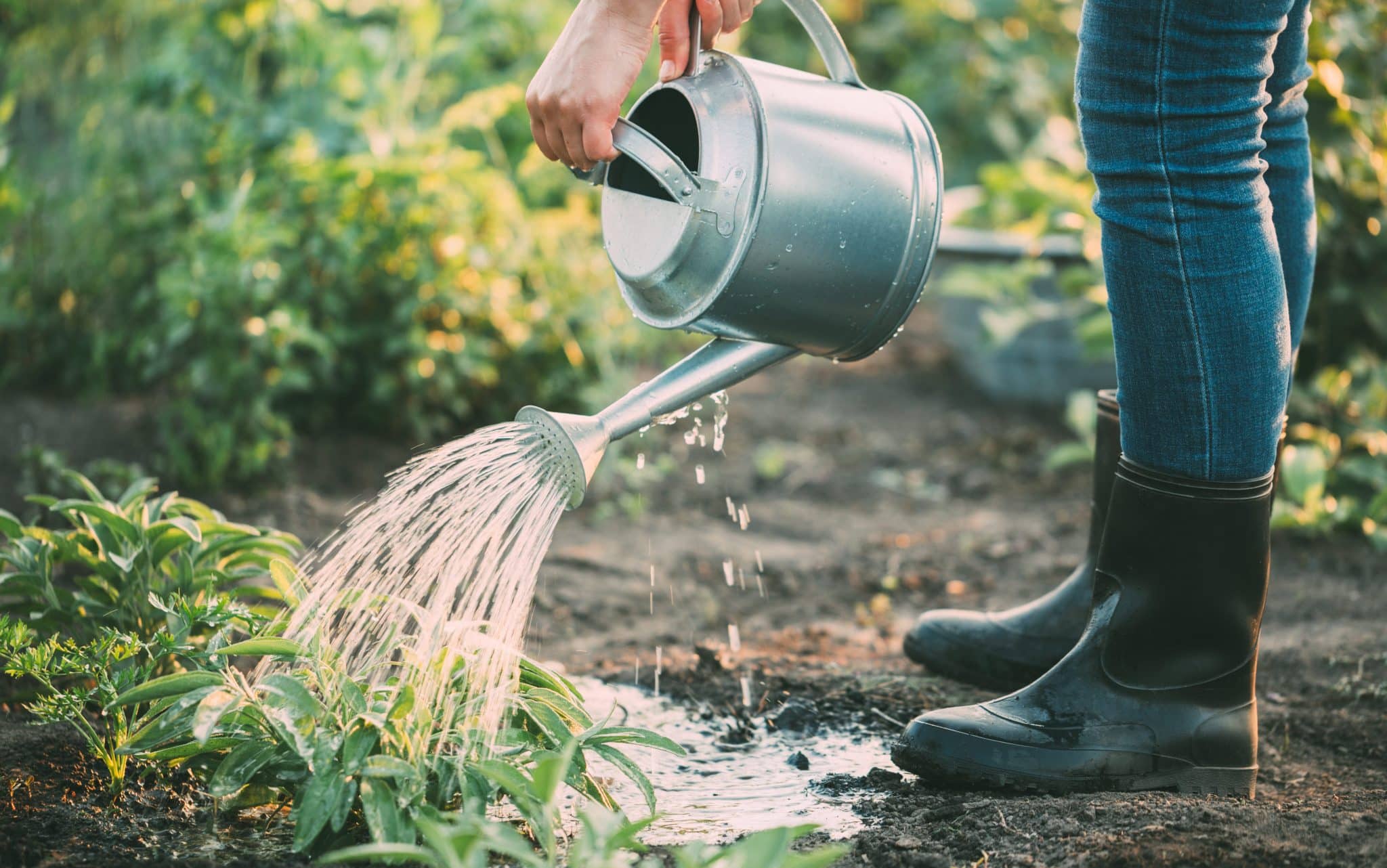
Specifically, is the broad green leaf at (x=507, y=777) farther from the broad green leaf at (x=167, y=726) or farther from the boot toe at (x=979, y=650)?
the boot toe at (x=979, y=650)

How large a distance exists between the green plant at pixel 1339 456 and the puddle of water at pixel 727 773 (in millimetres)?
1342

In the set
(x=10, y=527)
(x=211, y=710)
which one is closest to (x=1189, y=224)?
(x=211, y=710)

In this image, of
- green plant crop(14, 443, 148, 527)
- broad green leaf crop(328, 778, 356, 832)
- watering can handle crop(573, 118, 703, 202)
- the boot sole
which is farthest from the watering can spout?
green plant crop(14, 443, 148, 527)

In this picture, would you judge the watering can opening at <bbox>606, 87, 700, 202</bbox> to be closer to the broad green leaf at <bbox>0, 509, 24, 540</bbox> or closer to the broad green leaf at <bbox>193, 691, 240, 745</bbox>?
the broad green leaf at <bbox>193, 691, 240, 745</bbox>

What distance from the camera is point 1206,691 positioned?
163 centimetres

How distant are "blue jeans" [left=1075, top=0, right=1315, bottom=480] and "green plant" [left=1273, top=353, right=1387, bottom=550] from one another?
123 centimetres

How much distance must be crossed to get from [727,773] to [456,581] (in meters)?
0.51

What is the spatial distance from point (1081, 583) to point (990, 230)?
2798mm

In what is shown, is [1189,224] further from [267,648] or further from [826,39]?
[267,648]

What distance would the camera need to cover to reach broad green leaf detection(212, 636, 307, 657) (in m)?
1.42

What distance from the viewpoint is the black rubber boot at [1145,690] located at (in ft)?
5.24

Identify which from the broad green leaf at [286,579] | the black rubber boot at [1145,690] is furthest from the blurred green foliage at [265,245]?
the black rubber boot at [1145,690]

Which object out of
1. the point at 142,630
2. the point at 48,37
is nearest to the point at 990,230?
the point at 48,37

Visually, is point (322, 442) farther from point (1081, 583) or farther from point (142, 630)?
point (1081, 583)
